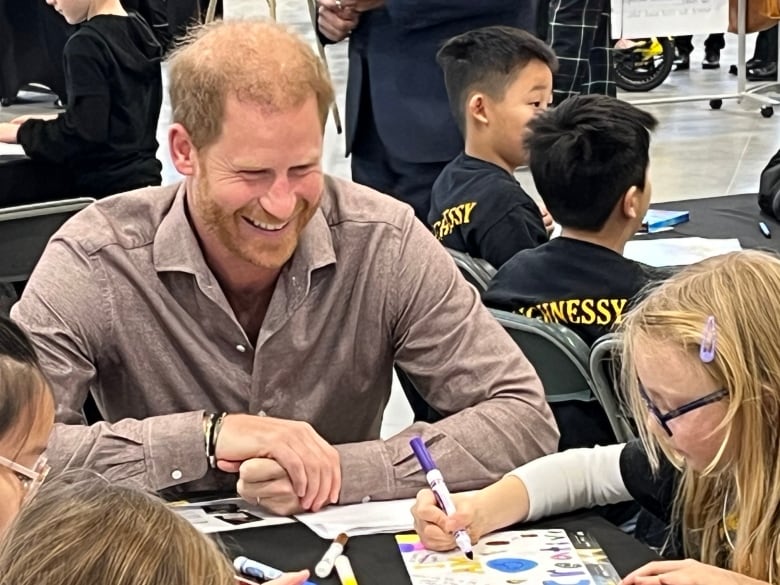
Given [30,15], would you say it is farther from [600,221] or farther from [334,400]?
[334,400]

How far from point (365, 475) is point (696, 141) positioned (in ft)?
17.9

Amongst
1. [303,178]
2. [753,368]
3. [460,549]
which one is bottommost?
[460,549]

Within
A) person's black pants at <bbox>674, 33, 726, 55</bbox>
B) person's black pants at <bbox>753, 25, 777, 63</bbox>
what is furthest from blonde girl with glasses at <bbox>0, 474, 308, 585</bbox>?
person's black pants at <bbox>674, 33, 726, 55</bbox>

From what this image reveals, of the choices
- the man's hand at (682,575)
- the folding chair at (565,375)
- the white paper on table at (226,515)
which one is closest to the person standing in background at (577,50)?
the folding chair at (565,375)

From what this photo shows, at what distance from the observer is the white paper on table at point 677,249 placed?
2754mm

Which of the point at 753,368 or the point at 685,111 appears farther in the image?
the point at 685,111

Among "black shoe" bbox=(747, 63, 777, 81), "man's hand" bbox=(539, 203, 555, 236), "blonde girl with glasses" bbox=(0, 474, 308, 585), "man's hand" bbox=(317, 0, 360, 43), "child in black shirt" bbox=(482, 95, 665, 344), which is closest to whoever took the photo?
"blonde girl with glasses" bbox=(0, 474, 308, 585)

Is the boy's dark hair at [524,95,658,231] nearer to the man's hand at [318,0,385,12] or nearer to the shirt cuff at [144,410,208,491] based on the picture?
the man's hand at [318,0,385,12]

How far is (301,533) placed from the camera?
61.8 inches

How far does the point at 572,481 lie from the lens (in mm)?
1676

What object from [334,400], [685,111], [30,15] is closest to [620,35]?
[685,111]

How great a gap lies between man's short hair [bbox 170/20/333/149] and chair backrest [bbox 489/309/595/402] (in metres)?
0.62

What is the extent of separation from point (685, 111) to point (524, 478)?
6306mm

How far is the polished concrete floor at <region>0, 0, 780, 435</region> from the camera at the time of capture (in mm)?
5863
